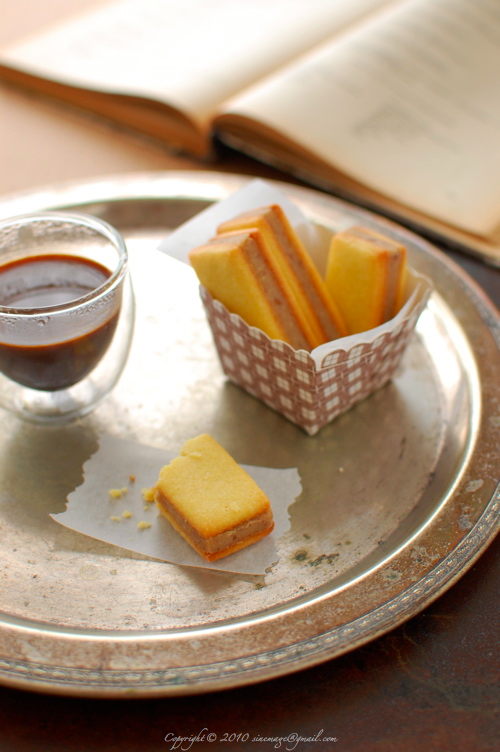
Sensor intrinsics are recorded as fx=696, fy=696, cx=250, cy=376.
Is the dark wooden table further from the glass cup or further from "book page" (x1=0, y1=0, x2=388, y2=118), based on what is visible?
"book page" (x1=0, y1=0, x2=388, y2=118)

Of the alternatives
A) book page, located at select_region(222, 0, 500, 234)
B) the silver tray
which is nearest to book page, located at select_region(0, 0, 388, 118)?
book page, located at select_region(222, 0, 500, 234)

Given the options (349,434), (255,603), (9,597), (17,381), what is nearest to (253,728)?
(255,603)

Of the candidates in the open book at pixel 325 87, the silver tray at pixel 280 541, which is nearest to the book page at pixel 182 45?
the open book at pixel 325 87

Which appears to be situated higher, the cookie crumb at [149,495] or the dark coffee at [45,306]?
the dark coffee at [45,306]

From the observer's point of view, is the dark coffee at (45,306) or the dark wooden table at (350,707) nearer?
the dark wooden table at (350,707)

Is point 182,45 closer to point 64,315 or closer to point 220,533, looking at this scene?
point 64,315

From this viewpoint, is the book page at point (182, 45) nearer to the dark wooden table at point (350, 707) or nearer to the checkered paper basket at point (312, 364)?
the checkered paper basket at point (312, 364)
